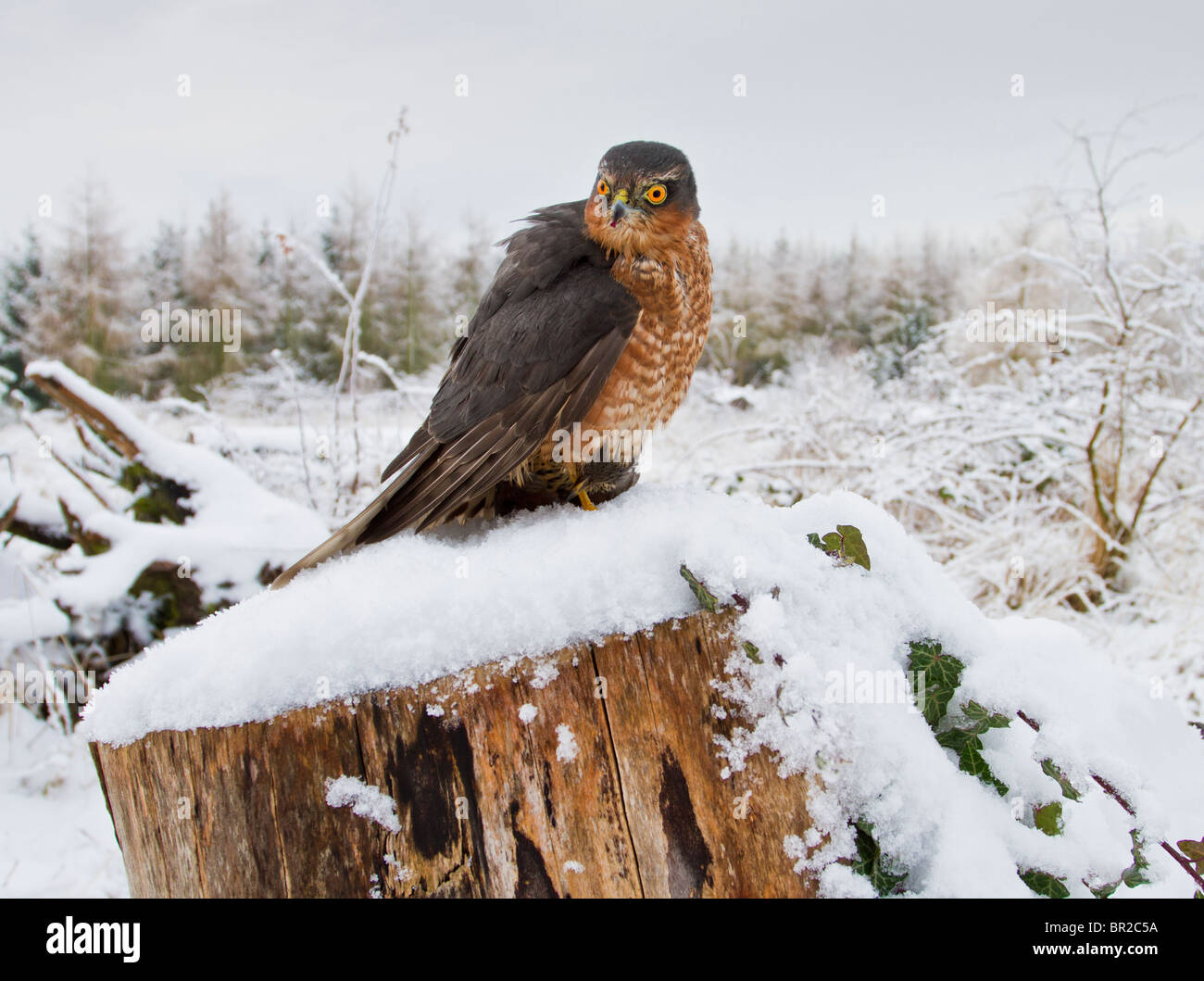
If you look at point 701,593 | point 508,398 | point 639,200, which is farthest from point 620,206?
point 701,593

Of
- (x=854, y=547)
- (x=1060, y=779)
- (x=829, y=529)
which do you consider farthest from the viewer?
(x=829, y=529)

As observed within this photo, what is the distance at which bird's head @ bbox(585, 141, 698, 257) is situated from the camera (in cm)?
201

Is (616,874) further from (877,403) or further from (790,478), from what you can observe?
(877,403)

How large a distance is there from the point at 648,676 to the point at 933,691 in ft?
1.82

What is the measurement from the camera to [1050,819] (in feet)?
4.45

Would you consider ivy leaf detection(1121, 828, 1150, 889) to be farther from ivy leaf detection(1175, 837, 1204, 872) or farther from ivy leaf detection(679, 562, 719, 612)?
ivy leaf detection(679, 562, 719, 612)

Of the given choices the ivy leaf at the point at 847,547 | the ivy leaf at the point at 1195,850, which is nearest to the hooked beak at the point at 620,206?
the ivy leaf at the point at 847,547

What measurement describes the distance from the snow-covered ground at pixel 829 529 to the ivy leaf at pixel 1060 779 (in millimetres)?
51

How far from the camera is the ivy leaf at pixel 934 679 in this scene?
58.0 inches

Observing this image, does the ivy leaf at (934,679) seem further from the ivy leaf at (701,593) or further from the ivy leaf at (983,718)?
the ivy leaf at (701,593)

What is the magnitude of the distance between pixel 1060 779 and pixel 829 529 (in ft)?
2.10

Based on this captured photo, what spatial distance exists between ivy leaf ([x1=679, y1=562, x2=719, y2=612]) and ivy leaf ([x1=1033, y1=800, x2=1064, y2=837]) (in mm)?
658

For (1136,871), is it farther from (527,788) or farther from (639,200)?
(639,200)
